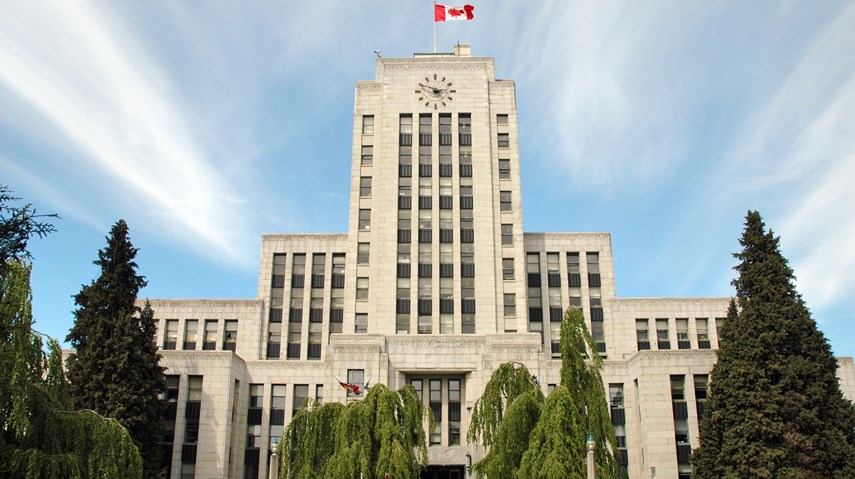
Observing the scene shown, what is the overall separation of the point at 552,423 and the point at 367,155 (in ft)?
133

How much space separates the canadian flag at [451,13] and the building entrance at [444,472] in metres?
34.5

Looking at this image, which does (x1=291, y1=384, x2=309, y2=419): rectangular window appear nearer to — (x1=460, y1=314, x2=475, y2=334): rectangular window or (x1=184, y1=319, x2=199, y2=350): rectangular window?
(x1=184, y1=319, x2=199, y2=350): rectangular window

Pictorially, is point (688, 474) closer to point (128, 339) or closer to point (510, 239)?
point (510, 239)

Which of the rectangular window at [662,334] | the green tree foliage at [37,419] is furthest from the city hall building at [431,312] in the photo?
the green tree foliage at [37,419]

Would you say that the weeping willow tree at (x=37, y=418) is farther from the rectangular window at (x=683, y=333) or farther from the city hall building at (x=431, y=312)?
the rectangular window at (x=683, y=333)

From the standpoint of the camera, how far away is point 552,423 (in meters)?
26.1

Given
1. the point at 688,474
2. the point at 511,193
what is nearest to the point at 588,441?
the point at 688,474

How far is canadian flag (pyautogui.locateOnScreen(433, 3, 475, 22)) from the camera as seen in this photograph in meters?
59.9

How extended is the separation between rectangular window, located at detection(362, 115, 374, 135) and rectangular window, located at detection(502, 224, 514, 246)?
46.6 feet

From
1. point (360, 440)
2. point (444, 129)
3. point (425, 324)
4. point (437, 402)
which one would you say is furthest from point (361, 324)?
point (360, 440)

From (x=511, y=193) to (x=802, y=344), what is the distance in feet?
88.1

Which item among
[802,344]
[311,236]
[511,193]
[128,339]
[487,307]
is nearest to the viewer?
[802,344]

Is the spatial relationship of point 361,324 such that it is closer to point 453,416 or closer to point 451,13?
point 453,416

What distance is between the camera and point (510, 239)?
197 feet
